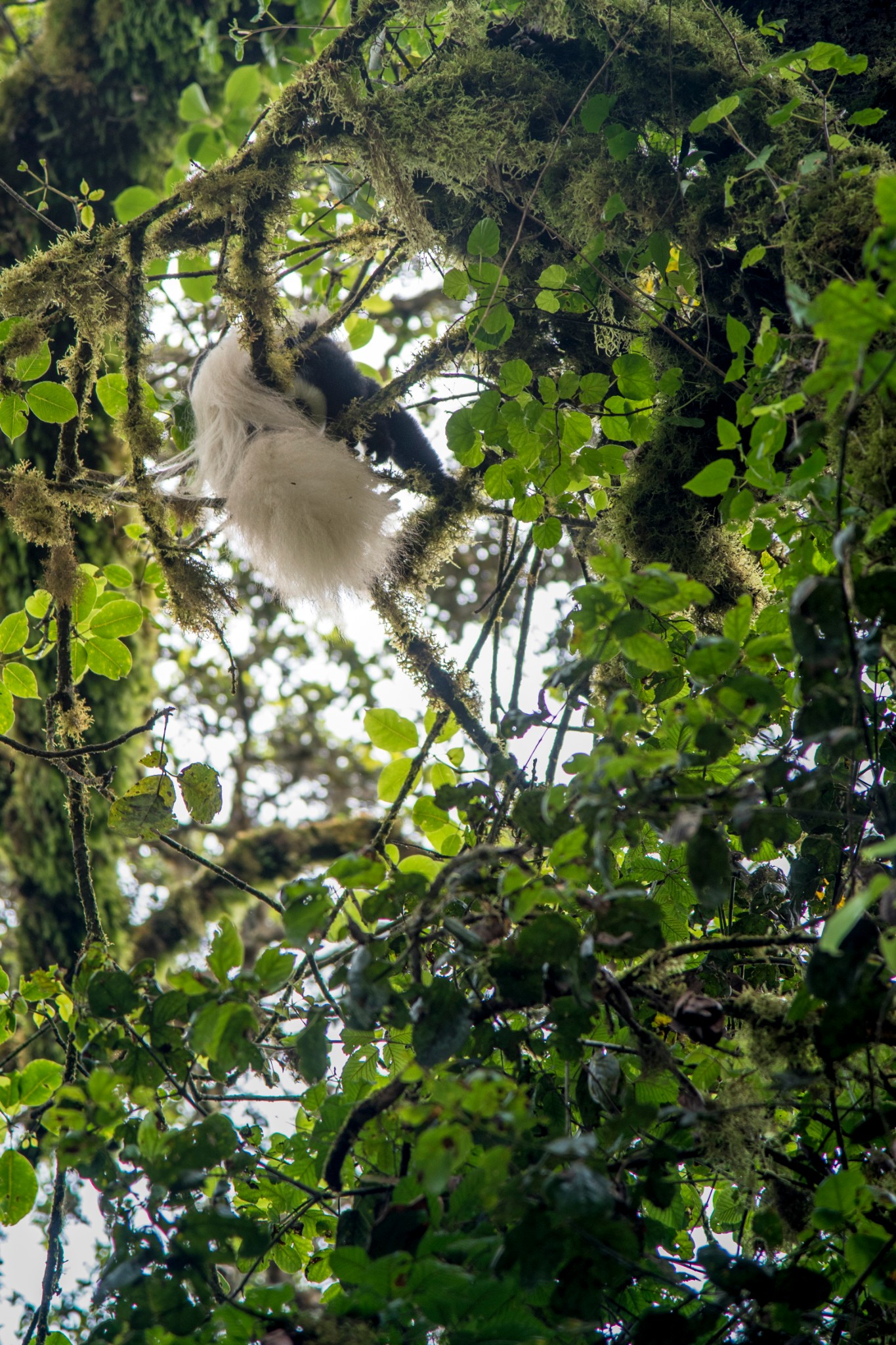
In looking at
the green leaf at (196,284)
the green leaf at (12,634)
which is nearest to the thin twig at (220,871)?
the green leaf at (12,634)

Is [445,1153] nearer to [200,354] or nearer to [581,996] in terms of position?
[581,996]

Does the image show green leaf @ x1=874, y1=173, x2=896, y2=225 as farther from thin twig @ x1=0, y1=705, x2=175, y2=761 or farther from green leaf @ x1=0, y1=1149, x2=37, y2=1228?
green leaf @ x1=0, y1=1149, x2=37, y2=1228

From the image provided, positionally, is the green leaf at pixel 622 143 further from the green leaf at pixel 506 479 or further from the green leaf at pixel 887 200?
the green leaf at pixel 887 200

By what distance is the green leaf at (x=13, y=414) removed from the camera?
1.24 metres

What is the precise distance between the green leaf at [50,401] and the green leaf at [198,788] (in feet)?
1.77

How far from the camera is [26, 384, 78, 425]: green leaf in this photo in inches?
47.9

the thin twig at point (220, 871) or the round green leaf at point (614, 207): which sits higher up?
the round green leaf at point (614, 207)

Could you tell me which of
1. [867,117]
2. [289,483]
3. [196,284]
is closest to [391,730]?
[289,483]

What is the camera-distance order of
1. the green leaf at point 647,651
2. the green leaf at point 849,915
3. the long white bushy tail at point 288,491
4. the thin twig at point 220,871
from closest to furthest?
the green leaf at point 849,915
the green leaf at point 647,651
the thin twig at point 220,871
the long white bushy tail at point 288,491

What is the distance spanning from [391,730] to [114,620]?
51 cm

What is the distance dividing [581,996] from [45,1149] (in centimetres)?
Result: 202

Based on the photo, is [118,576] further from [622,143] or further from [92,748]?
[622,143]

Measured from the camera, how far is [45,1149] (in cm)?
204

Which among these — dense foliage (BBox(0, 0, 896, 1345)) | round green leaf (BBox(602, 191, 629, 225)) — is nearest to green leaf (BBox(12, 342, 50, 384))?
dense foliage (BBox(0, 0, 896, 1345))
